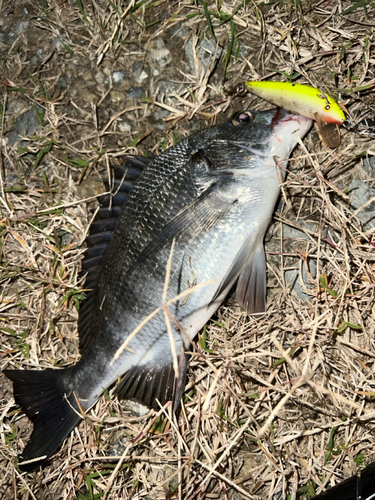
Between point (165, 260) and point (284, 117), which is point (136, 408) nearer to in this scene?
point (165, 260)

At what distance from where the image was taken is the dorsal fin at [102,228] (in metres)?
3.16

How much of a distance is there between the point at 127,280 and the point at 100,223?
513 millimetres

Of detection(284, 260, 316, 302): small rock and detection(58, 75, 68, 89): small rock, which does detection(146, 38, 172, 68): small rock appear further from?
detection(284, 260, 316, 302): small rock

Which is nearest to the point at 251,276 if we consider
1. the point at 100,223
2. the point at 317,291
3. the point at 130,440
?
the point at 317,291

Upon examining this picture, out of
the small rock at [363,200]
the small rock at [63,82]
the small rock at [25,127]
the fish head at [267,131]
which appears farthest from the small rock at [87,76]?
the small rock at [363,200]

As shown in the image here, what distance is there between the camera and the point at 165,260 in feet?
9.27

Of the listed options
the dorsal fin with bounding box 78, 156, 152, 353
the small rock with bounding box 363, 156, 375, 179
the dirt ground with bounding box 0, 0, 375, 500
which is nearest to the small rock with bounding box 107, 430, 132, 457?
the dirt ground with bounding box 0, 0, 375, 500

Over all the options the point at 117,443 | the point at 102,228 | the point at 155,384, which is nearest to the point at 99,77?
the point at 102,228

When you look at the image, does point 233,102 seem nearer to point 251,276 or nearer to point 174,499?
point 251,276

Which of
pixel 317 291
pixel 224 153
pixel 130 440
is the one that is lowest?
pixel 130 440

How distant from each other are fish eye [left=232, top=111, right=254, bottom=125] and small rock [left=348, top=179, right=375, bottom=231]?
808 mm

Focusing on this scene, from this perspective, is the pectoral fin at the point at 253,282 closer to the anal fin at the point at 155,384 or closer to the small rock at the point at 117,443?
the anal fin at the point at 155,384

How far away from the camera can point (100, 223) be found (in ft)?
10.4

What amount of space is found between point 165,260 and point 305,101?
131 centimetres
